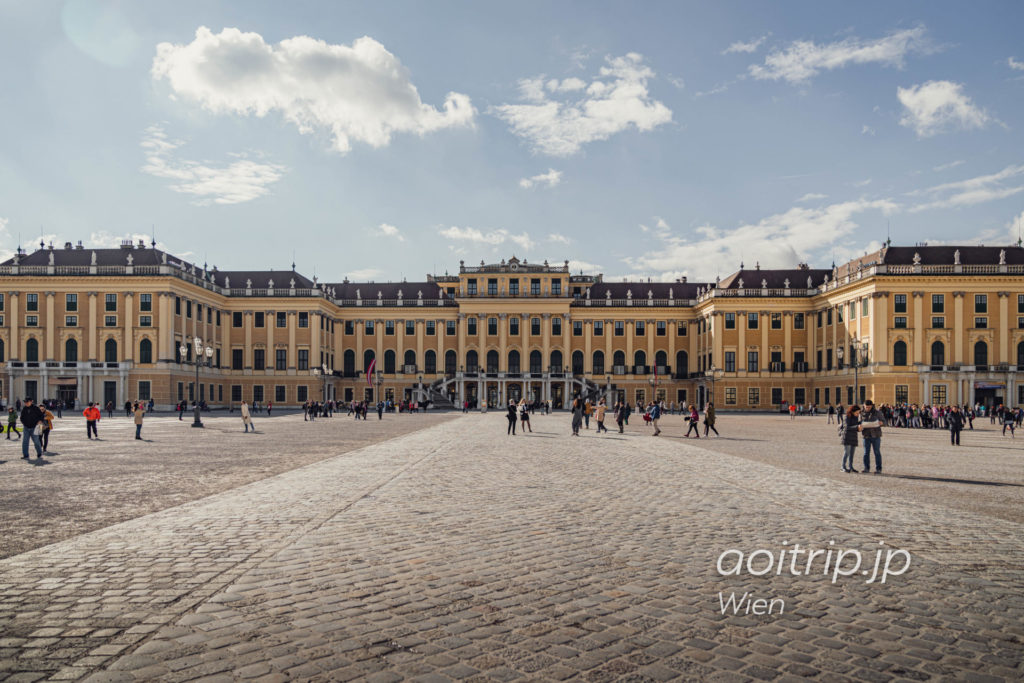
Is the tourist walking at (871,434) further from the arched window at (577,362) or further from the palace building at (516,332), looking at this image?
the arched window at (577,362)

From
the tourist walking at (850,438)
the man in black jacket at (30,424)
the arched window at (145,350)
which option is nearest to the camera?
the tourist walking at (850,438)

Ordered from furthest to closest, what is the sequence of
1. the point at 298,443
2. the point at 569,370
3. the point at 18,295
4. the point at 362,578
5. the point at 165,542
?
the point at 569,370, the point at 18,295, the point at 298,443, the point at 165,542, the point at 362,578

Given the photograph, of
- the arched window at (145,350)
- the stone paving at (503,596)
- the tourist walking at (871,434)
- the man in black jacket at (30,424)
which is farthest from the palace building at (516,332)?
the stone paving at (503,596)

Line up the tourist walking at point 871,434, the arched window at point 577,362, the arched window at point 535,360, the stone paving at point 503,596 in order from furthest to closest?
1. the arched window at point 577,362
2. the arched window at point 535,360
3. the tourist walking at point 871,434
4. the stone paving at point 503,596

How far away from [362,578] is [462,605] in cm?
120

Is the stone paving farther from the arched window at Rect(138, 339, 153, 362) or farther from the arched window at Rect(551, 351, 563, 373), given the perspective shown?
the arched window at Rect(551, 351, 563, 373)

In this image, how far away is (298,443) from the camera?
25375 millimetres

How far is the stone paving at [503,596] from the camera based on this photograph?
15.5 ft

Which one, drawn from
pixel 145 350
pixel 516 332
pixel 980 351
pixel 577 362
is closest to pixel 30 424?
pixel 145 350

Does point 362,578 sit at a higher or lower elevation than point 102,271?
lower

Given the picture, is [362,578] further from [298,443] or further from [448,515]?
[298,443]

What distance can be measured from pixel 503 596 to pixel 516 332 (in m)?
80.2

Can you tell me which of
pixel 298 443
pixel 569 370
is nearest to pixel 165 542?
pixel 298 443

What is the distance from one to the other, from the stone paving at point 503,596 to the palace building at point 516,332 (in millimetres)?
46822
